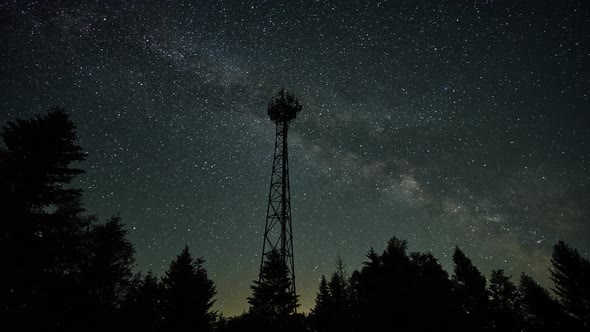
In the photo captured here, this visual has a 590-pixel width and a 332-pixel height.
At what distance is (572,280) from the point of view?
29.0m

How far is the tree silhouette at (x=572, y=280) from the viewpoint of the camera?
27906 mm

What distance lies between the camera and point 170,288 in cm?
2086

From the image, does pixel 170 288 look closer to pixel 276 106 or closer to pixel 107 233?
pixel 107 233

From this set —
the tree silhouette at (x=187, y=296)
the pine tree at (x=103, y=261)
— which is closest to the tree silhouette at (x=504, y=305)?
the tree silhouette at (x=187, y=296)

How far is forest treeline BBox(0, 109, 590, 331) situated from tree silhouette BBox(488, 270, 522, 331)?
10 centimetres

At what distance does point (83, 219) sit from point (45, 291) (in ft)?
42.0

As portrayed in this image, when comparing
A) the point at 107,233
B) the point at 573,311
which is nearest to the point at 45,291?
the point at 107,233

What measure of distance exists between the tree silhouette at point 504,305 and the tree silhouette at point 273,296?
25276 millimetres

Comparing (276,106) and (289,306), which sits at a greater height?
(276,106)

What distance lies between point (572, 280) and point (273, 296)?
99.7 feet

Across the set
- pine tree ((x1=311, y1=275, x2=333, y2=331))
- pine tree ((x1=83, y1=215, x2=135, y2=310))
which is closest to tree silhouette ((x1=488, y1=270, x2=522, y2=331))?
pine tree ((x1=311, y1=275, x2=333, y2=331))

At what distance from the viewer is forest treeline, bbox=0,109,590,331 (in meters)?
12.4

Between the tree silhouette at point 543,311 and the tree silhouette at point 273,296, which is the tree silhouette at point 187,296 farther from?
the tree silhouette at point 543,311

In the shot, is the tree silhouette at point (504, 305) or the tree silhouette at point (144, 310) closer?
the tree silhouette at point (144, 310)
